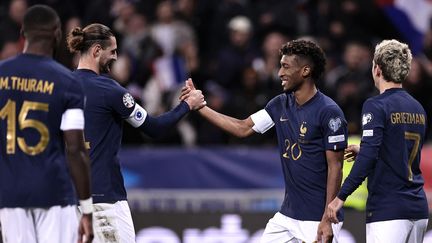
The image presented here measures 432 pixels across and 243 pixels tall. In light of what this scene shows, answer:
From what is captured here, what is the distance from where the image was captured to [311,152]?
8258mm

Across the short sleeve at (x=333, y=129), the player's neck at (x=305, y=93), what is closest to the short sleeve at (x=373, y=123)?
the short sleeve at (x=333, y=129)

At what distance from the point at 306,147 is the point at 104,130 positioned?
1.63 metres

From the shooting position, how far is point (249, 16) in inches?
637

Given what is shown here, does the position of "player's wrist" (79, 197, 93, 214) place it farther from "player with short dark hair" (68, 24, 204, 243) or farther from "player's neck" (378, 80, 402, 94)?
"player's neck" (378, 80, 402, 94)

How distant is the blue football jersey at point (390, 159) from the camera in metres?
7.72

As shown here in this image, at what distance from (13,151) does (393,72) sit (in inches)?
118

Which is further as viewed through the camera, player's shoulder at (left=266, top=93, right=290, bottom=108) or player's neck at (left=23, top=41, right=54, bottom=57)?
player's shoulder at (left=266, top=93, right=290, bottom=108)

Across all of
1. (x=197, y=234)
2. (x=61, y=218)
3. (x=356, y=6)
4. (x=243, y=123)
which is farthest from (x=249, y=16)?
(x=61, y=218)

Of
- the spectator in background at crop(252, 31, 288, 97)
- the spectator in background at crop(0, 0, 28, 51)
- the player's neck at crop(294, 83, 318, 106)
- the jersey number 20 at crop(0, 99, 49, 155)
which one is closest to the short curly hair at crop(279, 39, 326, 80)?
the player's neck at crop(294, 83, 318, 106)

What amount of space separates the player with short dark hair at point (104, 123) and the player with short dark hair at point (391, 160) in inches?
66.0

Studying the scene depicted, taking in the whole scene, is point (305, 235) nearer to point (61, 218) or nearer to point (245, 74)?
point (61, 218)

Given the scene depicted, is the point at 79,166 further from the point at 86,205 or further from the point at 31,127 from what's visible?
the point at 31,127

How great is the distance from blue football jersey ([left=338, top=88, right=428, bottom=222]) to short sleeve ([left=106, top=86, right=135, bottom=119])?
179 cm

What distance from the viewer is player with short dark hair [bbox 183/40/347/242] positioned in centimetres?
816
